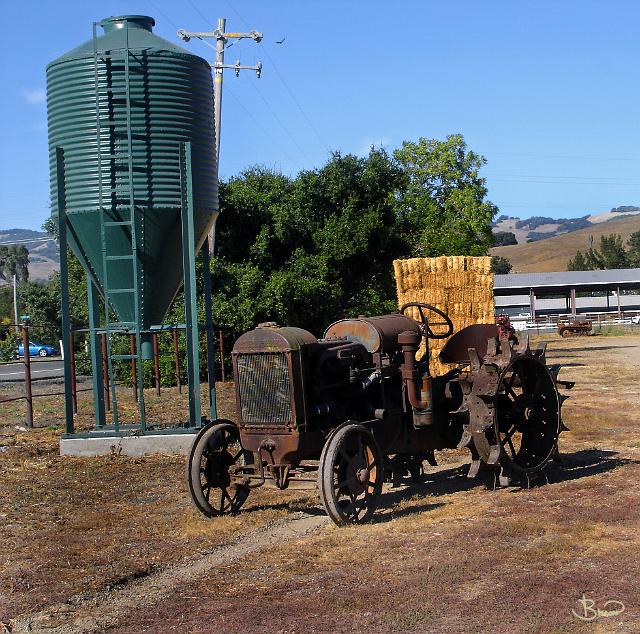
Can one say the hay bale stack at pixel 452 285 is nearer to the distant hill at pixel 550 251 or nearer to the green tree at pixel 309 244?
the green tree at pixel 309 244

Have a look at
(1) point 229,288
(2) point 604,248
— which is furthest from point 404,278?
(2) point 604,248

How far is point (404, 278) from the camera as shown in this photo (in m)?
21.6

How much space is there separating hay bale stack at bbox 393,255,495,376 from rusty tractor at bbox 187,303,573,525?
36.3ft

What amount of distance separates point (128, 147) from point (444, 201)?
72.4 ft

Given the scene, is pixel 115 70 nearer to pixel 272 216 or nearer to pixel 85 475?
pixel 85 475

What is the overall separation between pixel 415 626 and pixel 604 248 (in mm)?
101450

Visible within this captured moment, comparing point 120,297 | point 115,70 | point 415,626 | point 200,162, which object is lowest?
point 415,626

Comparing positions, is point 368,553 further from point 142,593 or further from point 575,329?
point 575,329

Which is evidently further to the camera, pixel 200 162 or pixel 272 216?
pixel 272 216

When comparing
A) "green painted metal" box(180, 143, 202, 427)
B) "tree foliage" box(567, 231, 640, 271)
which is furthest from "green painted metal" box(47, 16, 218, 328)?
"tree foliage" box(567, 231, 640, 271)

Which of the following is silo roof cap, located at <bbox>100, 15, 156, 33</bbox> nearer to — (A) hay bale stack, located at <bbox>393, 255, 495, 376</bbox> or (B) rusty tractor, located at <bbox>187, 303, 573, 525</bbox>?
(B) rusty tractor, located at <bbox>187, 303, 573, 525</bbox>

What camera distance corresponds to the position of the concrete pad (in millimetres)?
13016

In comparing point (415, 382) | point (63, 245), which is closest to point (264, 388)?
point (415, 382)

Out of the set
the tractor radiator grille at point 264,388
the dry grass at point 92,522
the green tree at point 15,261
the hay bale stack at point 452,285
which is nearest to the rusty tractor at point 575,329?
the hay bale stack at point 452,285
